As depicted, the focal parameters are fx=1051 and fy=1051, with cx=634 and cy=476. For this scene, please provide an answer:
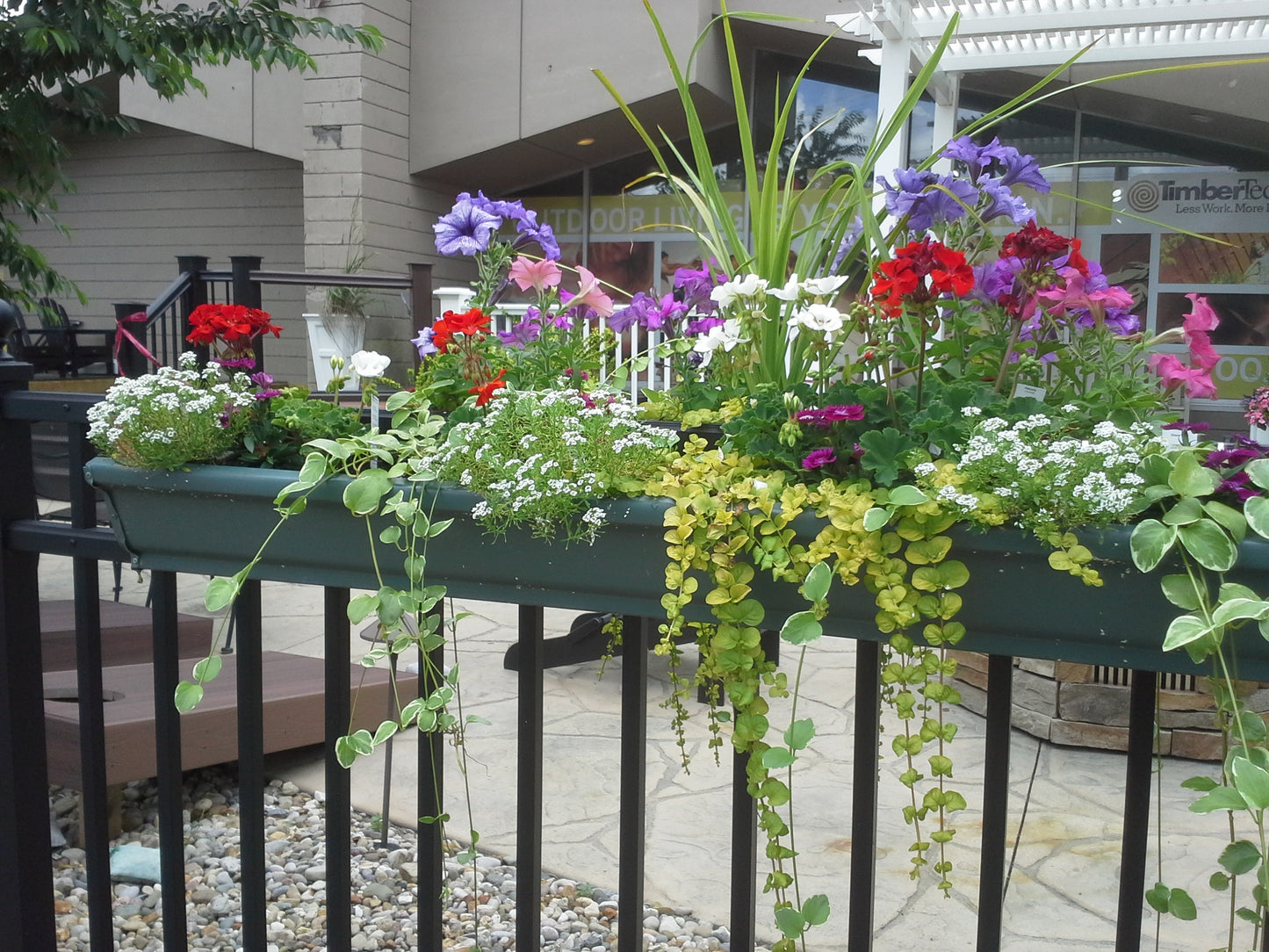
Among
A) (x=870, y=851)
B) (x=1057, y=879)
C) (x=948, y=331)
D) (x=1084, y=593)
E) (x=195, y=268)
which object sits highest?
(x=195, y=268)

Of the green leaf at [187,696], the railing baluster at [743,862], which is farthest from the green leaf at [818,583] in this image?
the green leaf at [187,696]

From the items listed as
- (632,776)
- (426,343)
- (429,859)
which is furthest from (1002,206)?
(429,859)

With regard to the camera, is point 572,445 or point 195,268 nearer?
point 572,445

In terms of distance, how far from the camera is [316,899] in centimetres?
270

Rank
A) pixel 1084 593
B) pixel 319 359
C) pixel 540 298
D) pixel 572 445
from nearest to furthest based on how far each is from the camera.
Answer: pixel 1084 593 < pixel 572 445 < pixel 540 298 < pixel 319 359

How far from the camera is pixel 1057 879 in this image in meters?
2.80

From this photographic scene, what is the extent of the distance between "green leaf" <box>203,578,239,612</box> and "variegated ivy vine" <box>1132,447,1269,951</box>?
0.88m

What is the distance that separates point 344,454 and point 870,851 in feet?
2.27

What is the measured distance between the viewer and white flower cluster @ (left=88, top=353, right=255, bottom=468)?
1154 millimetres

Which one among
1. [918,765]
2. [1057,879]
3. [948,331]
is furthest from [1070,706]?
[948,331]

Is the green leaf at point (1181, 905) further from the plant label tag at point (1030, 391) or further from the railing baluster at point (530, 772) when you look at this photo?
the railing baluster at point (530, 772)

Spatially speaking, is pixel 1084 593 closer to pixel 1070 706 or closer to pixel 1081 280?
pixel 1081 280

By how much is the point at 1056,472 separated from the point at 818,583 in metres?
0.21

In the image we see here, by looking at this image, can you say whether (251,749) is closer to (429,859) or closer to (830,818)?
(429,859)
